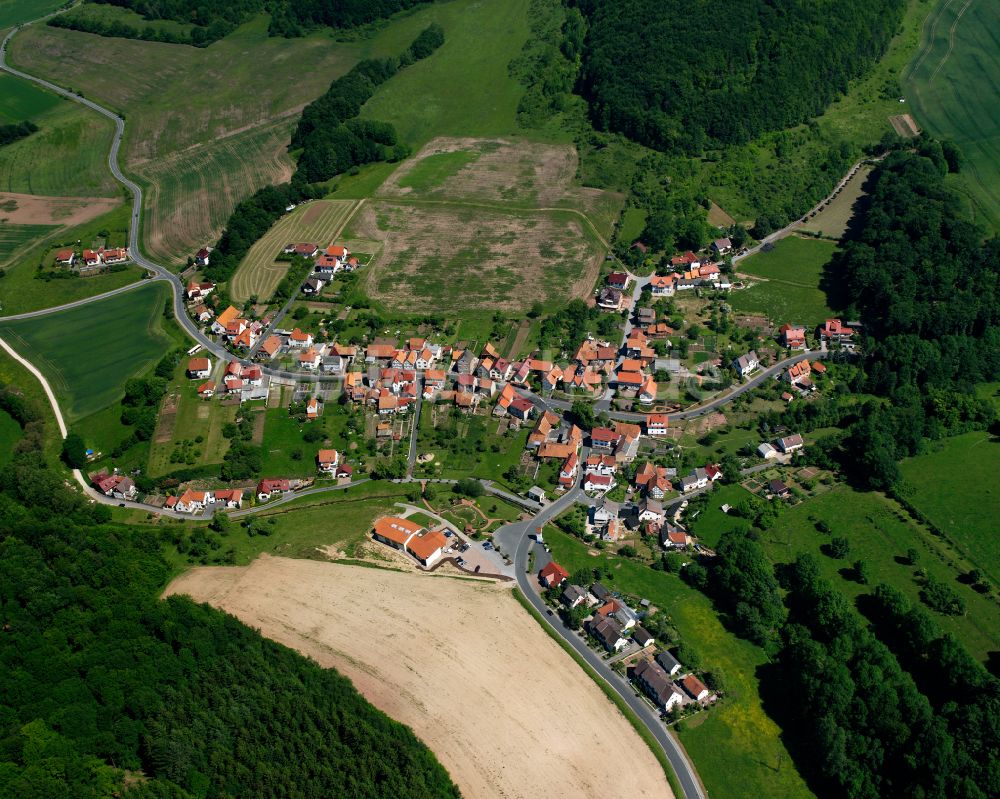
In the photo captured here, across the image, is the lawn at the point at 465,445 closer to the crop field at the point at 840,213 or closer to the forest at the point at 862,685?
the forest at the point at 862,685

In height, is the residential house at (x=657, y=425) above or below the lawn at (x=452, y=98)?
below

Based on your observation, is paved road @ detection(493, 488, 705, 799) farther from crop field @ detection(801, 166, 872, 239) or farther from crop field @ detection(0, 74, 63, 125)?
crop field @ detection(0, 74, 63, 125)

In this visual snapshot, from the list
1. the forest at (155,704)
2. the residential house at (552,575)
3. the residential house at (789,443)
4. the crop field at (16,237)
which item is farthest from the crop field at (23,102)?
the residential house at (789,443)

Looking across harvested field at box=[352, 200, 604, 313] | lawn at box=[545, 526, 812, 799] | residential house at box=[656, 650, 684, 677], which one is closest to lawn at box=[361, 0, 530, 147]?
harvested field at box=[352, 200, 604, 313]

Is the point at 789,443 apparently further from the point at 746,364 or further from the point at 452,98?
the point at 452,98

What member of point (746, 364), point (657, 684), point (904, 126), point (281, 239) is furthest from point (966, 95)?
point (657, 684)

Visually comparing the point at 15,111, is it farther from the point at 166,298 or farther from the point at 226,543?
the point at 226,543
